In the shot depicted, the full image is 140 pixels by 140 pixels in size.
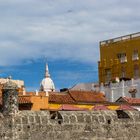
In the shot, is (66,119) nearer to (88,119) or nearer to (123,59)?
(88,119)

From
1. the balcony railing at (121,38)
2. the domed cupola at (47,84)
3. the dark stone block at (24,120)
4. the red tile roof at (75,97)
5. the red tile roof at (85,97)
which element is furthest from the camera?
the domed cupola at (47,84)

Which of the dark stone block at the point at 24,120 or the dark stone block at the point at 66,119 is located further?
the dark stone block at the point at 66,119

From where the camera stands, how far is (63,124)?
58.5ft

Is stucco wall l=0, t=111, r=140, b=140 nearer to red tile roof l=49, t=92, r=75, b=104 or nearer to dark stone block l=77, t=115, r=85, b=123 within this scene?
dark stone block l=77, t=115, r=85, b=123

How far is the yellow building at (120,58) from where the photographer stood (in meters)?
50.6

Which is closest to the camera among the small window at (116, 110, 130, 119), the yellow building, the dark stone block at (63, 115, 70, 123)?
the dark stone block at (63, 115, 70, 123)

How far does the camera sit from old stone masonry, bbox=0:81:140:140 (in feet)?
55.9

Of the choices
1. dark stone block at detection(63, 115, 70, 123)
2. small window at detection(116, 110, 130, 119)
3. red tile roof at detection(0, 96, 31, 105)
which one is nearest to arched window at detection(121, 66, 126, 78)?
red tile roof at detection(0, 96, 31, 105)

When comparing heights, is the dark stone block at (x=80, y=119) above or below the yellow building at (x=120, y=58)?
below

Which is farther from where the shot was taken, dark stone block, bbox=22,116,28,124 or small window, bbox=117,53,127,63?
small window, bbox=117,53,127,63

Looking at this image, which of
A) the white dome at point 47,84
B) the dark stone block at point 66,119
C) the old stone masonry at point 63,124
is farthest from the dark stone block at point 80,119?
the white dome at point 47,84

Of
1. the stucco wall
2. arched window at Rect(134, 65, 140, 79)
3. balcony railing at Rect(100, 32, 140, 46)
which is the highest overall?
balcony railing at Rect(100, 32, 140, 46)

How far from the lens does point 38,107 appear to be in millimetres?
35938

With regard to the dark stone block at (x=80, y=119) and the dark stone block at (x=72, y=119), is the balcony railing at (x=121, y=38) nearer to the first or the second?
the dark stone block at (x=80, y=119)
